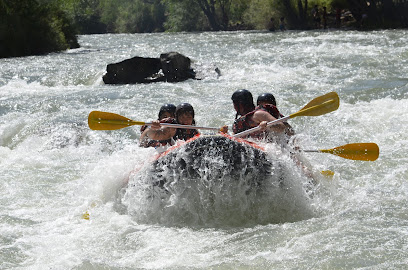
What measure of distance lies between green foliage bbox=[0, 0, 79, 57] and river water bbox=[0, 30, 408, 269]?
29.7 feet

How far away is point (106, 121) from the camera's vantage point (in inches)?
221

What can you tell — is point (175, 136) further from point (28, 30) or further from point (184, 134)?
point (28, 30)

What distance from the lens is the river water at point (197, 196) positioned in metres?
4.04

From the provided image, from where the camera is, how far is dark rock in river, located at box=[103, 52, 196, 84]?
1331cm

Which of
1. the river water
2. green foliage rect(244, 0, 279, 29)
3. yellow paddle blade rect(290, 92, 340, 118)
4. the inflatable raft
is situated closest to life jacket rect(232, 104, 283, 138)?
yellow paddle blade rect(290, 92, 340, 118)

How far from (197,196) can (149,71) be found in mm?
9127

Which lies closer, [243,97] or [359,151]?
[359,151]

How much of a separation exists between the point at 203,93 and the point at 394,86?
12.4 feet

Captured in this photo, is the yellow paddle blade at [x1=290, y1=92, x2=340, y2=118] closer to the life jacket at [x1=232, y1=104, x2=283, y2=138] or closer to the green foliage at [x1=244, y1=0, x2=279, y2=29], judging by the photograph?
the life jacket at [x1=232, y1=104, x2=283, y2=138]

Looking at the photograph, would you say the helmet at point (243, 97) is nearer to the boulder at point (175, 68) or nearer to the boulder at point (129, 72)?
the boulder at point (175, 68)

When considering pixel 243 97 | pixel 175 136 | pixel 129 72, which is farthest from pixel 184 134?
pixel 129 72

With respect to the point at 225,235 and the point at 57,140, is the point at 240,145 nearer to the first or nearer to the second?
the point at 225,235

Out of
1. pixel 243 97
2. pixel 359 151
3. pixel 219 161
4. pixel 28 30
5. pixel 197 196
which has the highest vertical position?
pixel 28 30

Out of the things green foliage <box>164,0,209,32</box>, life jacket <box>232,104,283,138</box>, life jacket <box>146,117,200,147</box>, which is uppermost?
green foliage <box>164,0,209,32</box>
